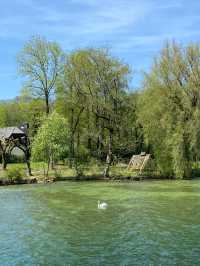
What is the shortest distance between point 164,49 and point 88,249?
38692 mm

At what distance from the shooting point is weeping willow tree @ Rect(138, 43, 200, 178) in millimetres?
51094

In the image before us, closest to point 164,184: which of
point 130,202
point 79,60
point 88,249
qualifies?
point 130,202

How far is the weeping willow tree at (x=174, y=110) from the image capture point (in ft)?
168

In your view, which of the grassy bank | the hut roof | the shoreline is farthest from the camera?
the hut roof

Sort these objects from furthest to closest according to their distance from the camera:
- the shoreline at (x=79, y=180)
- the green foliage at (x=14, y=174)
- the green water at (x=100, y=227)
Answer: the green foliage at (x=14, y=174) → the shoreline at (x=79, y=180) → the green water at (x=100, y=227)

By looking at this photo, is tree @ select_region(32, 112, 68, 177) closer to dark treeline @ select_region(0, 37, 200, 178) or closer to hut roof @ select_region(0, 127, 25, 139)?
dark treeline @ select_region(0, 37, 200, 178)

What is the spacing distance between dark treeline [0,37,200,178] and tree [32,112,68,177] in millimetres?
484

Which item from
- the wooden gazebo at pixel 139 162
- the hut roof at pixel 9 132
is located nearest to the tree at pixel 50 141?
the wooden gazebo at pixel 139 162

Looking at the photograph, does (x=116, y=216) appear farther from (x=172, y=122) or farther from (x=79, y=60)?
(x=79, y=60)

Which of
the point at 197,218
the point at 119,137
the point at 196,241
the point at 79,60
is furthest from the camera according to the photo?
the point at 119,137

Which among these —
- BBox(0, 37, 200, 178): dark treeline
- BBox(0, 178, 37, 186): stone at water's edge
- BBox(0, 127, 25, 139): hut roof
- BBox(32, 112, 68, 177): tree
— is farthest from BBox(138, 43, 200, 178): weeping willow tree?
BBox(0, 127, 25, 139): hut roof

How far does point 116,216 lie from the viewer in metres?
27.7

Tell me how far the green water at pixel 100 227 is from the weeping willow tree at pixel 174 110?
10903mm

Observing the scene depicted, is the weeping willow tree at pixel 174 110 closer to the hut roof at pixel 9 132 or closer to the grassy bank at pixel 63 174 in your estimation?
the grassy bank at pixel 63 174
